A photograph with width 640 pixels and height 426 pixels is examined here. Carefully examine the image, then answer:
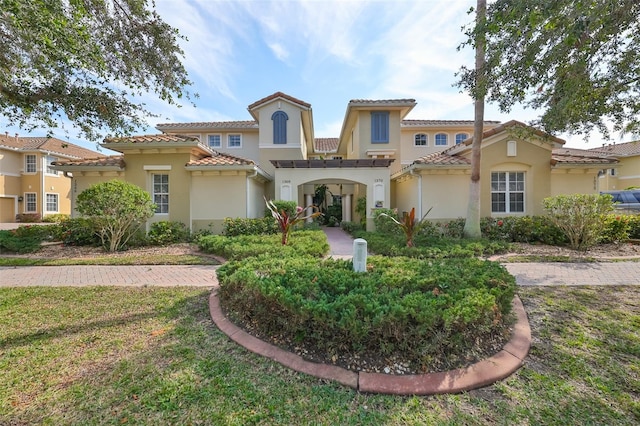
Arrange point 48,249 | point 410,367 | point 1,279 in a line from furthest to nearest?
1. point 48,249
2. point 1,279
3. point 410,367

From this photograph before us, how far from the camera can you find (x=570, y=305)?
4.75 meters

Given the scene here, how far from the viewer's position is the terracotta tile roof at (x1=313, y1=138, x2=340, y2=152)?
26.6m

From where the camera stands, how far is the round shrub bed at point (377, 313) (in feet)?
9.99

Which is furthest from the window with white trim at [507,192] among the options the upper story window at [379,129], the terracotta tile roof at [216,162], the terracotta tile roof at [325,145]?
the terracotta tile roof at [325,145]

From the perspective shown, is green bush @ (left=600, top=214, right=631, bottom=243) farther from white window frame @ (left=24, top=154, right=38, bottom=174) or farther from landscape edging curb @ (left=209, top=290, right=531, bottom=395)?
white window frame @ (left=24, top=154, right=38, bottom=174)

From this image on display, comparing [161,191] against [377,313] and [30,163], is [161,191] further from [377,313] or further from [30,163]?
[30,163]

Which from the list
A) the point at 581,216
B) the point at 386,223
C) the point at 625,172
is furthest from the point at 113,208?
the point at 625,172

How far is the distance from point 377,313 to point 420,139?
2084 centimetres

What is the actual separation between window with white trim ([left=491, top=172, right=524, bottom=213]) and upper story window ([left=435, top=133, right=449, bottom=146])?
28.4 ft

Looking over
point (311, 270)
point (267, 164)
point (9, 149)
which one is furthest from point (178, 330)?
point (9, 149)

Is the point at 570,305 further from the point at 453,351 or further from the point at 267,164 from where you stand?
the point at 267,164

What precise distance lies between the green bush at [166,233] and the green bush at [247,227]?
187 cm

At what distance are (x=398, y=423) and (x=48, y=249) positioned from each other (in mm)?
13650

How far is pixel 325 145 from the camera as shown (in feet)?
91.8
